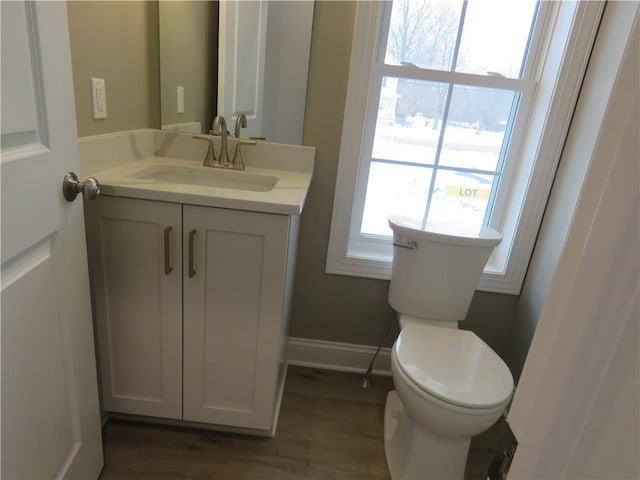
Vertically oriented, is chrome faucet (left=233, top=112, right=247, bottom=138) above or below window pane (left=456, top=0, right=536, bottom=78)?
below

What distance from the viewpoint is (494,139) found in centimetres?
174

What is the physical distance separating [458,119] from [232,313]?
1206 millimetres

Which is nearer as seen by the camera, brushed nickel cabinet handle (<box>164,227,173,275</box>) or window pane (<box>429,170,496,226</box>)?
brushed nickel cabinet handle (<box>164,227,173,275</box>)

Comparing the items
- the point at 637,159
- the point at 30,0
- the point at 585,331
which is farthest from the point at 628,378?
the point at 30,0

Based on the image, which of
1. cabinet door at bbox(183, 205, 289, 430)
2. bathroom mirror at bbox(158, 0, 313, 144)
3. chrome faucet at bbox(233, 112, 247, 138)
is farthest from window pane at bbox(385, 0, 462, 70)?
cabinet door at bbox(183, 205, 289, 430)

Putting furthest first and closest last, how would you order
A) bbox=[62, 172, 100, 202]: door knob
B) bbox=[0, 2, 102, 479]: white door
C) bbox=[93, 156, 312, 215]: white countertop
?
1. bbox=[93, 156, 312, 215]: white countertop
2. bbox=[62, 172, 100, 202]: door knob
3. bbox=[0, 2, 102, 479]: white door

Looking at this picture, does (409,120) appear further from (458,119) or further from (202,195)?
(202,195)

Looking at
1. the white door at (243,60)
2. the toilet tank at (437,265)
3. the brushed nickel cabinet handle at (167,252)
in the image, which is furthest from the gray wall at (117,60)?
the toilet tank at (437,265)

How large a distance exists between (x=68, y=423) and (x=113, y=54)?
1.08 metres

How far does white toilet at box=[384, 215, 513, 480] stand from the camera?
118cm

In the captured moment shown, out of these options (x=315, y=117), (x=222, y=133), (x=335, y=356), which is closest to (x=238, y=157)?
(x=222, y=133)

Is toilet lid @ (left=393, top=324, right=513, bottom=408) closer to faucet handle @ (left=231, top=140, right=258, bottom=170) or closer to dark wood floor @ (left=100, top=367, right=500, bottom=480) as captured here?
dark wood floor @ (left=100, top=367, right=500, bottom=480)

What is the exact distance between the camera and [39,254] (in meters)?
0.84

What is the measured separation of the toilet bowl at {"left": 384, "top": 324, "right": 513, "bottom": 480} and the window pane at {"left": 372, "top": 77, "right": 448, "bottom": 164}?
746 mm
